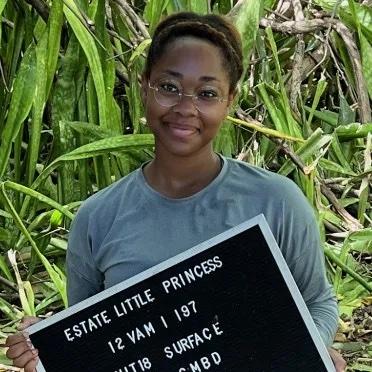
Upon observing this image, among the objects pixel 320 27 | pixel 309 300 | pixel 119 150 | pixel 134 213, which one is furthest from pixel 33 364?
pixel 320 27

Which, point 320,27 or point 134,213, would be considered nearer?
point 134,213

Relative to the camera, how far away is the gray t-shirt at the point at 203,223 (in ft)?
2.97

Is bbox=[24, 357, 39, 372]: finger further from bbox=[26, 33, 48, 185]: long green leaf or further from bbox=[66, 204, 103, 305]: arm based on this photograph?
bbox=[26, 33, 48, 185]: long green leaf

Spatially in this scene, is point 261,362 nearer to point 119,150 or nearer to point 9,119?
point 119,150

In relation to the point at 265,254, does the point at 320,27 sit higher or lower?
higher

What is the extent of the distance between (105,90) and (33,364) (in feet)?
2.48

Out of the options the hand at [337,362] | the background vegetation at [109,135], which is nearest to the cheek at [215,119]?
the hand at [337,362]

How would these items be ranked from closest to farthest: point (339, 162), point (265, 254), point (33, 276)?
point (265, 254) → point (33, 276) → point (339, 162)

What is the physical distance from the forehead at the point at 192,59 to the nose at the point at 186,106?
0.02m

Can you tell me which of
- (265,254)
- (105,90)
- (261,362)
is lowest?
(261,362)

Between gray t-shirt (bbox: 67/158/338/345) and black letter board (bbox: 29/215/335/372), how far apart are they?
0.04 meters

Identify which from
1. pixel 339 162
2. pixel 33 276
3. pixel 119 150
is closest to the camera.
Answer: pixel 119 150

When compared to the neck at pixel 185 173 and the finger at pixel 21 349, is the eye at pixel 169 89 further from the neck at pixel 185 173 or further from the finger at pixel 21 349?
the finger at pixel 21 349

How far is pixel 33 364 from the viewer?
0.92 meters
